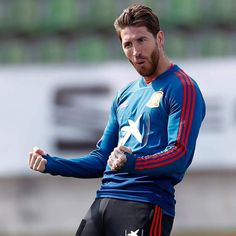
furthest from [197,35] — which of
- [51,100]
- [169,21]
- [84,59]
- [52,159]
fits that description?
[52,159]

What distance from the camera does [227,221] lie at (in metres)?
12.1

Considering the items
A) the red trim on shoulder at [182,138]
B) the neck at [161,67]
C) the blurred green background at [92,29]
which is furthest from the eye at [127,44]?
the blurred green background at [92,29]

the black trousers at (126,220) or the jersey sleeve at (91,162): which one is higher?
the jersey sleeve at (91,162)

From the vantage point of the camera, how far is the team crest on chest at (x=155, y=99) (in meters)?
4.75

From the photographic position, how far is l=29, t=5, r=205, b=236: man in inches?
183

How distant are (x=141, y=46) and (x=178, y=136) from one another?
0.48 metres

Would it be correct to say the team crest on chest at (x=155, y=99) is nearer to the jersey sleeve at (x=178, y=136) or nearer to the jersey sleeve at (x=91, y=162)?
the jersey sleeve at (x=178, y=136)

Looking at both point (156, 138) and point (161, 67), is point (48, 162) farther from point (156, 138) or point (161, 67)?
point (161, 67)

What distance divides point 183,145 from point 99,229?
0.62m

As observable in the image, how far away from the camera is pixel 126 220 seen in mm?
4770

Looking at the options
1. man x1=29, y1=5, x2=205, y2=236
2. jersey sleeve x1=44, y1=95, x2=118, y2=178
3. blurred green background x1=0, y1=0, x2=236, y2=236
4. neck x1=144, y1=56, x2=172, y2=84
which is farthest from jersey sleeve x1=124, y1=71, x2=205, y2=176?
blurred green background x1=0, y1=0, x2=236, y2=236

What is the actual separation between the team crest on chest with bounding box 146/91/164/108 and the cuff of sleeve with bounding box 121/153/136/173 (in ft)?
1.09

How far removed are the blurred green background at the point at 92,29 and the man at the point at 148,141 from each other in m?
8.47

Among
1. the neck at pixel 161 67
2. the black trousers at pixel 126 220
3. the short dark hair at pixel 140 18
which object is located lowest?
the black trousers at pixel 126 220
